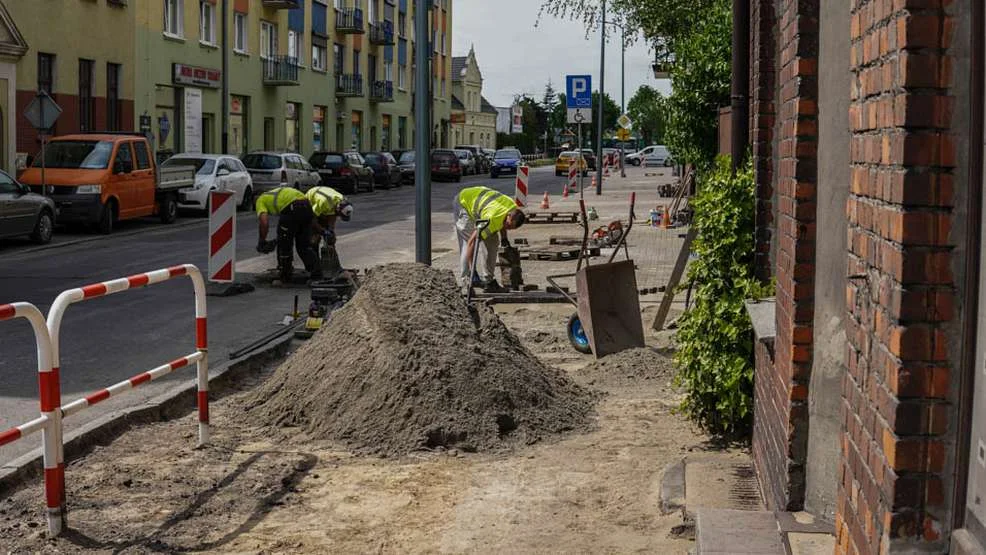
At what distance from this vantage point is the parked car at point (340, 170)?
43188mm

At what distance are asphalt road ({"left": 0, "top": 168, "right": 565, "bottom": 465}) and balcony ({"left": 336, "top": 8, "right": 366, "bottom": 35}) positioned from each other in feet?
110

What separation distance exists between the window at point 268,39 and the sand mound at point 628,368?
3972cm

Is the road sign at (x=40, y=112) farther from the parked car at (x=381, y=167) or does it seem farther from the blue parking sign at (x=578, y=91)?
the parked car at (x=381, y=167)

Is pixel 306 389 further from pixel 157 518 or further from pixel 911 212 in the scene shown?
pixel 911 212

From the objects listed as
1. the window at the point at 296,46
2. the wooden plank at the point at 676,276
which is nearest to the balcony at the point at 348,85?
the window at the point at 296,46

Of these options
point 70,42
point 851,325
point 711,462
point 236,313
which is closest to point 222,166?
point 70,42

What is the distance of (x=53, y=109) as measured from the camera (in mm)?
25438

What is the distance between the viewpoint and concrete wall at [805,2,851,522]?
4203 millimetres

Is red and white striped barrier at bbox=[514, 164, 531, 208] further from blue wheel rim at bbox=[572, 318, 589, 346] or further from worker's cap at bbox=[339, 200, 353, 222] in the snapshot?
blue wheel rim at bbox=[572, 318, 589, 346]

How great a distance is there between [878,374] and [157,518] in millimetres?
3963

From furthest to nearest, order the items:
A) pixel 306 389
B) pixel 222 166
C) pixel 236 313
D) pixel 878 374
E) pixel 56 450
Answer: pixel 222 166 < pixel 236 313 < pixel 306 389 < pixel 56 450 < pixel 878 374

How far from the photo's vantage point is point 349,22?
5853 centimetres

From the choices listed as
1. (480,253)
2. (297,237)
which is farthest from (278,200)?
(480,253)

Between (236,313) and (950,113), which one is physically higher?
(950,113)
